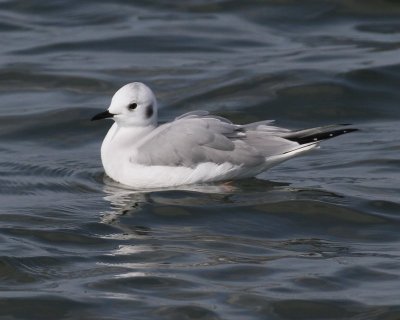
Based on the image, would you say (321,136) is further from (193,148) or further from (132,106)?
(132,106)

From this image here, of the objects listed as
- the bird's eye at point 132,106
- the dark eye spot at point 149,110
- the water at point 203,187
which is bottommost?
the water at point 203,187

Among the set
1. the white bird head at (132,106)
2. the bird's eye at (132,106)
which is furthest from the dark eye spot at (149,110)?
the bird's eye at (132,106)

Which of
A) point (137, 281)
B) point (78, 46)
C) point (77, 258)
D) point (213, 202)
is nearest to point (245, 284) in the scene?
point (137, 281)

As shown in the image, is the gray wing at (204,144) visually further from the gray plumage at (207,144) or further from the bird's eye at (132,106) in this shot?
the bird's eye at (132,106)

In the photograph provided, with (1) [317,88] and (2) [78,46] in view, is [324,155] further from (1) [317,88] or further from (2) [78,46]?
(2) [78,46]

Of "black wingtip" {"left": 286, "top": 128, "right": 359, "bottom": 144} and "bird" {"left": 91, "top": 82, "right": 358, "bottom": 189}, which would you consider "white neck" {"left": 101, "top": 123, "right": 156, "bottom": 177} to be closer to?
"bird" {"left": 91, "top": 82, "right": 358, "bottom": 189}

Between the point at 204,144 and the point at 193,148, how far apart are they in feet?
0.34

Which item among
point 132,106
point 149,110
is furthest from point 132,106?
point 149,110

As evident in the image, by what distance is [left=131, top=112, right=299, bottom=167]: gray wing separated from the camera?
11203 mm

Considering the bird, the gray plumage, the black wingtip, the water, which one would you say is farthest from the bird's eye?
the black wingtip

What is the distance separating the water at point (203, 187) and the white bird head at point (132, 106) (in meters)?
0.63

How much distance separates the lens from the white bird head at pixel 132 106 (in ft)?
38.0

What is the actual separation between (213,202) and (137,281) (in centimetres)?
226

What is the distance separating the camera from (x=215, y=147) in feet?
37.0
